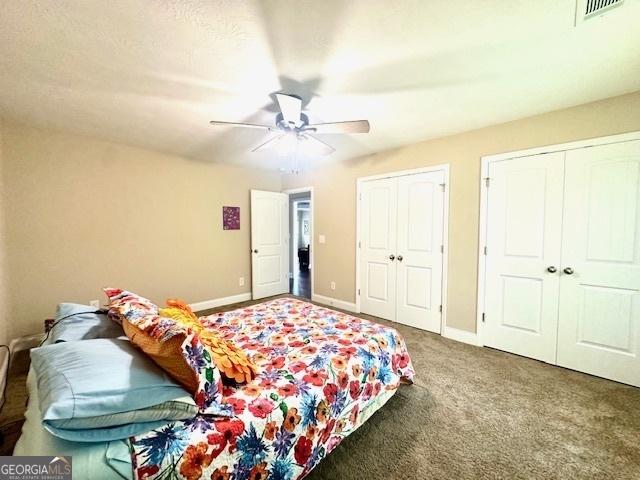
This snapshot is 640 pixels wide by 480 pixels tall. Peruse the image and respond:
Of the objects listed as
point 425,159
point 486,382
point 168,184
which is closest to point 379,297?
point 486,382

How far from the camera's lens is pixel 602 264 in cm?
226

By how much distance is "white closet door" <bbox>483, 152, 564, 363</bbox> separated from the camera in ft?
8.17

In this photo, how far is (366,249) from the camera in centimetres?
389

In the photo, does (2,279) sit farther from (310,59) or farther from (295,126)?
(310,59)

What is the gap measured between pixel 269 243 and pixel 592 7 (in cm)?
434

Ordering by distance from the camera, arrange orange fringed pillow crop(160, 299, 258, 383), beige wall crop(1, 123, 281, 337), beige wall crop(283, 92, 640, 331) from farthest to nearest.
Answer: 1. beige wall crop(1, 123, 281, 337)
2. beige wall crop(283, 92, 640, 331)
3. orange fringed pillow crop(160, 299, 258, 383)

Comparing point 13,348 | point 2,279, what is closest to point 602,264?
point 2,279

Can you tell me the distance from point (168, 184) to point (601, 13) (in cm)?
429

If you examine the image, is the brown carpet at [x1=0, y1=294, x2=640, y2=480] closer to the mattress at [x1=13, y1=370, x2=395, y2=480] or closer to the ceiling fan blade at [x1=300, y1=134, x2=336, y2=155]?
the mattress at [x1=13, y1=370, x2=395, y2=480]

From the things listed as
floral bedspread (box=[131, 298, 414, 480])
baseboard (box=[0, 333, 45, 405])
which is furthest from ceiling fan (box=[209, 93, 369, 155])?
baseboard (box=[0, 333, 45, 405])

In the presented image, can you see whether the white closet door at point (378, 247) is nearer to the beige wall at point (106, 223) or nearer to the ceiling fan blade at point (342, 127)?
the ceiling fan blade at point (342, 127)

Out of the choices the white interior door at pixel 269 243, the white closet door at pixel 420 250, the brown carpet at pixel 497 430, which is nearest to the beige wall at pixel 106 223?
the white interior door at pixel 269 243

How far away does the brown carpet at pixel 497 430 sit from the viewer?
1.42 m

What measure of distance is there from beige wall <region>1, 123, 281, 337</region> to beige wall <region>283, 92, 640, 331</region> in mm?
1532
